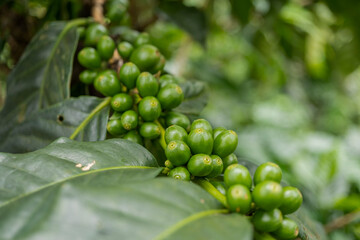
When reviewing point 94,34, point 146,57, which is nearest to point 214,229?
point 146,57

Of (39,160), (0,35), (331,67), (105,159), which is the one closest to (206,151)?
(105,159)

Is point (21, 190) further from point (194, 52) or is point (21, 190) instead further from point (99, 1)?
point (194, 52)

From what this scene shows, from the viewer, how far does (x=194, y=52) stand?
5.41m

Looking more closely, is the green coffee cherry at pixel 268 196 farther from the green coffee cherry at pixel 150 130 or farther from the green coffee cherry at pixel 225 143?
the green coffee cherry at pixel 150 130

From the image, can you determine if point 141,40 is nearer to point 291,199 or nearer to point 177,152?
point 177,152

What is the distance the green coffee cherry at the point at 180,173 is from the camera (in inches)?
28.5

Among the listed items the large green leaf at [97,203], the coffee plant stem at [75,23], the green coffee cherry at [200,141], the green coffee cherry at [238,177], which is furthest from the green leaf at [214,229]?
the coffee plant stem at [75,23]

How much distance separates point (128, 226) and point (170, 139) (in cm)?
34

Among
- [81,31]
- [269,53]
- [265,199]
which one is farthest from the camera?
[269,53]

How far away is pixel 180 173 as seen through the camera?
73 cm

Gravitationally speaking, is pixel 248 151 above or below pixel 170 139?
below

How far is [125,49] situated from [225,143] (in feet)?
1.81

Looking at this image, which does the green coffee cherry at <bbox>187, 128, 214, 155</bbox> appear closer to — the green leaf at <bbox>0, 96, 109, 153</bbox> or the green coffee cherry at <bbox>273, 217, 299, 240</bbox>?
the green coffee cherry at <bbox>273, 217, 299, 240</bbox>

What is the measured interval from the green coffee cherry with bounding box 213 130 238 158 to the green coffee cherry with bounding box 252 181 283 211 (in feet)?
0.57
